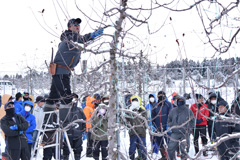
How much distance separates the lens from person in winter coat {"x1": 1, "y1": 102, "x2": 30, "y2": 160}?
582 centimetres

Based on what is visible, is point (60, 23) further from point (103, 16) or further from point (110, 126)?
point (110, 126)

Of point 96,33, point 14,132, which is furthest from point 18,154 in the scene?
point 96,33

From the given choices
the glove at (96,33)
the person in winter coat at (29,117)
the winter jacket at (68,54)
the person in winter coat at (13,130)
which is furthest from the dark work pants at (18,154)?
the glove at (96,33)

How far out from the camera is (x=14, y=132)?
5.83 m

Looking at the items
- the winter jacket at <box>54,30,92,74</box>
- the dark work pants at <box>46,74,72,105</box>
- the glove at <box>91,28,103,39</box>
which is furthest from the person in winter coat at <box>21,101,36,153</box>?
the glove at <box>91,28,103,39</box>

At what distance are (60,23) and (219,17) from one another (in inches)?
59.4


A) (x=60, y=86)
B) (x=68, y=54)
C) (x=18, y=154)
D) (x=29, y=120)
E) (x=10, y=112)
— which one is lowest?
(x=18, y=154)

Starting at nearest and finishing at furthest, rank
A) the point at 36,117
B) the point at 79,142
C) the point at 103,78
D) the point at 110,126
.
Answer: the point at 110,126, the point at 103,78, the point at 79,142, the point at 36,117

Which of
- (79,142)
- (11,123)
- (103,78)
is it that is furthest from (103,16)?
(79,142)

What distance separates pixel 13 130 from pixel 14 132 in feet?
0.16

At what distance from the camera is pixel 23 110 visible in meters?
6.98

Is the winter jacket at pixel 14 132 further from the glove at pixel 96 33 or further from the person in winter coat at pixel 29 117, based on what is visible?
the glove at pixel 96 33

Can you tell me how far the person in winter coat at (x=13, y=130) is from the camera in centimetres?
582

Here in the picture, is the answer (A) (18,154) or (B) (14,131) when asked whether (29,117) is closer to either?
(B) (14,131)
